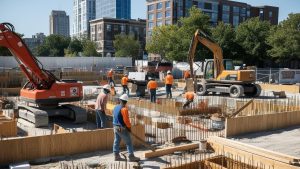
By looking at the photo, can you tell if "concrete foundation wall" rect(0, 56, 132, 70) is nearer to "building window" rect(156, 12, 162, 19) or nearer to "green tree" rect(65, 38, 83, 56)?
"building window" rect(156, 12, 162, 19)

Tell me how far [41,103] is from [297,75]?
28719mm

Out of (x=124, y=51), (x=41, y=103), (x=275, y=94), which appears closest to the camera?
(x=41, y=103)

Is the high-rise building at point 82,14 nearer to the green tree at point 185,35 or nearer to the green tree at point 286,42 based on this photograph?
the green tree at point 185,35

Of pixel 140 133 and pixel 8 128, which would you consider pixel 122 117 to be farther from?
pixel 8 128

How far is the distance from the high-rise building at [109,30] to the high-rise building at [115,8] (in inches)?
2160

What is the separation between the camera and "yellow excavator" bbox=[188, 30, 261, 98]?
21688mm

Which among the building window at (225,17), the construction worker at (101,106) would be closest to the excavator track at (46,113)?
the construction worker at (101,106)

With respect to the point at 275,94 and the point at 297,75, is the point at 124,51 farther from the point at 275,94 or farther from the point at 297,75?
the point at 275,94

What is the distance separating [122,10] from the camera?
15612 cm

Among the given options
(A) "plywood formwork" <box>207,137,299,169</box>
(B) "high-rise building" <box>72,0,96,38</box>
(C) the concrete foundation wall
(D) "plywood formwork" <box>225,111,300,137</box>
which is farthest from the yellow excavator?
(B) "high-rise building" <box>72,0,96,38</box>

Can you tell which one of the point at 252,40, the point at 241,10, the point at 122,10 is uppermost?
the point at 122,10

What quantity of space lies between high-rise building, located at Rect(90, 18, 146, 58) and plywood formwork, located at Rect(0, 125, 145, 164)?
86.2m

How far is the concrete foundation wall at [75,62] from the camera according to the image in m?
37.8

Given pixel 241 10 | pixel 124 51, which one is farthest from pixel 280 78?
pixel 241 10
